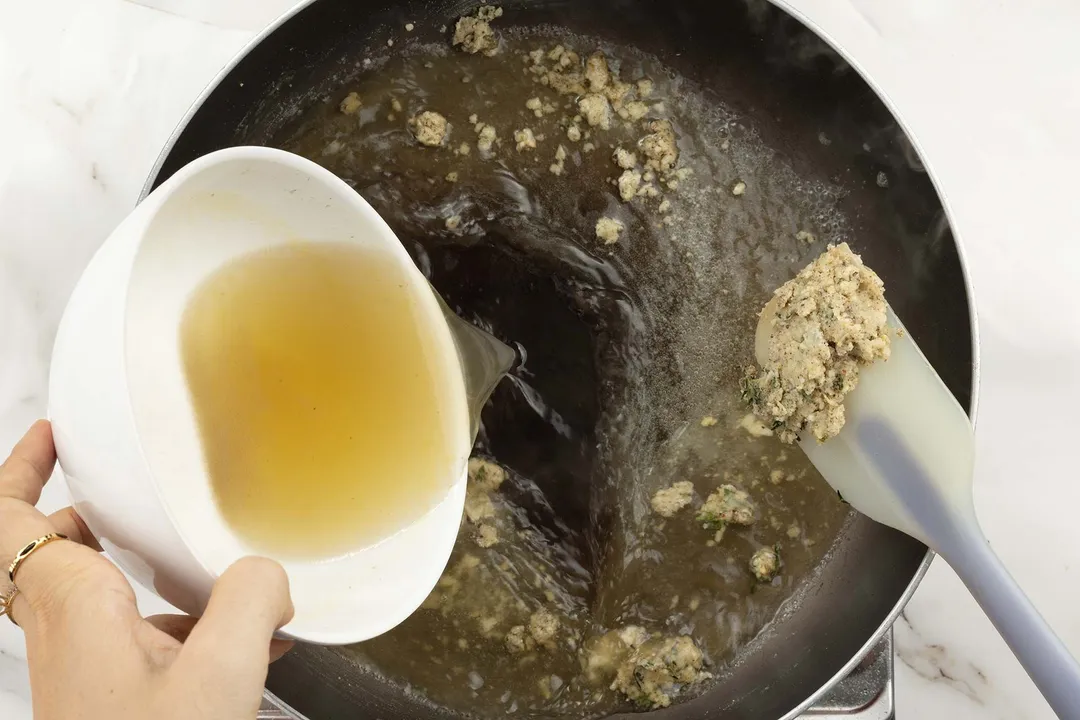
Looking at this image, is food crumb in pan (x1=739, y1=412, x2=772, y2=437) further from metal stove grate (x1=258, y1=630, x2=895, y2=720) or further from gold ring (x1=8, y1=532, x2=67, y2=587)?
gold ring (x1=8, y1=532, x2=67, y2=587)

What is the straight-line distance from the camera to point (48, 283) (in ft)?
2.65

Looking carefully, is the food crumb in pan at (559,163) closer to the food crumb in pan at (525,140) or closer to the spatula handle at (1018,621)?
the food crumb in pan at (525,140)

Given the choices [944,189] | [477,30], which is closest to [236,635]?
[477,30]

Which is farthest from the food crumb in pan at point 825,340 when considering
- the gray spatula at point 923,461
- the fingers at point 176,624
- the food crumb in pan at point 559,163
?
the fingers at point 176,624

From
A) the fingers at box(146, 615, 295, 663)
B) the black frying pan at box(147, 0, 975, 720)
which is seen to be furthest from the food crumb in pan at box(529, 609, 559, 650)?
the fingers at box(146, 615, 295, 663)

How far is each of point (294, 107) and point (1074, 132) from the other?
0.87 meters

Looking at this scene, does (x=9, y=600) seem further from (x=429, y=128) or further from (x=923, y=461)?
(x=923, y=461)

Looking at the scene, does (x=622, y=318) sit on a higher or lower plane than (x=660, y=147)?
lower

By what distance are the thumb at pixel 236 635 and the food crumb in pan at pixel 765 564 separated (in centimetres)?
47

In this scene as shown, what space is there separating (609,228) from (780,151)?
0.19 m

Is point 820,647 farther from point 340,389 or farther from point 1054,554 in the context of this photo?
point 340,389

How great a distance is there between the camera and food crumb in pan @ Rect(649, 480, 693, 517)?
744mm

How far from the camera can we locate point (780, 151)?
2.46ft

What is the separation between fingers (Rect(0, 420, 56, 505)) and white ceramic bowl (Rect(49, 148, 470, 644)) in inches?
4.9
